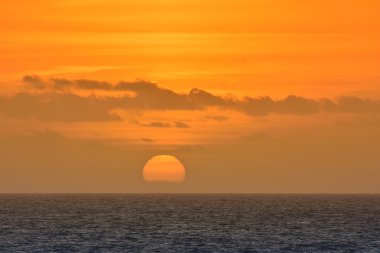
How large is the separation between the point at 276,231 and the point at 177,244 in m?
26.6

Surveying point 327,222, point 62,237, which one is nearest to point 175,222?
point 327,222

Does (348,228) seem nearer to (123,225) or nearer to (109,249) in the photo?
(123,225)

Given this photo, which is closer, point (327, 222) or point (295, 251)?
point (295, 251)

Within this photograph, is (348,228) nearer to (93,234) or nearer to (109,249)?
(93,234)

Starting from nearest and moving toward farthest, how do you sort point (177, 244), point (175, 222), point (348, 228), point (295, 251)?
point (295, 251), point (177, 244), point (348, 228), point (175, 222)

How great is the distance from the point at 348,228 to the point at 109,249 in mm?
50379

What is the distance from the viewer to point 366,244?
106 meters

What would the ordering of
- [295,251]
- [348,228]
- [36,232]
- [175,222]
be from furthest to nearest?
[175,222] < [348,228] < [36,232] < [295,251]

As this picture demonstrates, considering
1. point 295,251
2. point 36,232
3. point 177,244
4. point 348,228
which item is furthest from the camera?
point 348,228

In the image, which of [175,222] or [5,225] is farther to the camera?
[175,222]

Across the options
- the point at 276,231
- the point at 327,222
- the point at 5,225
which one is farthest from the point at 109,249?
the point at 327,222

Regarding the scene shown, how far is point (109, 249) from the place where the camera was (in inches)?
3907

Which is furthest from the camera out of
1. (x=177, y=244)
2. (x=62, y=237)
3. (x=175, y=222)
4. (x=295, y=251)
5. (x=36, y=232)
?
(x=175, y=222)

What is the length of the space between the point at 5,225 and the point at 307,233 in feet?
170
